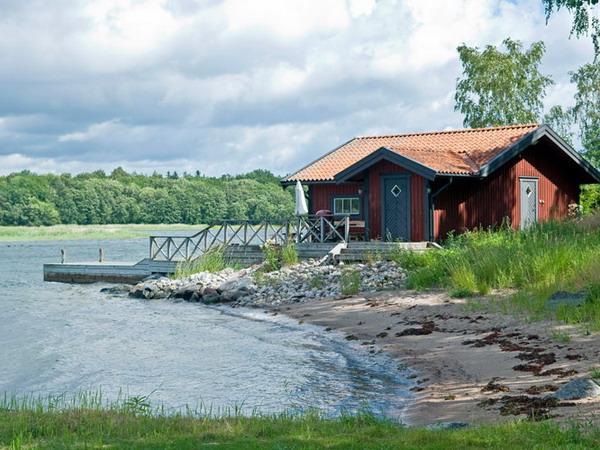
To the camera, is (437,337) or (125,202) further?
(125,202)

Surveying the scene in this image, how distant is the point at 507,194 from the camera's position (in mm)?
30844

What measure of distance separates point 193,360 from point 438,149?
17905 mm

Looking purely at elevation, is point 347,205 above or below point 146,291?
above

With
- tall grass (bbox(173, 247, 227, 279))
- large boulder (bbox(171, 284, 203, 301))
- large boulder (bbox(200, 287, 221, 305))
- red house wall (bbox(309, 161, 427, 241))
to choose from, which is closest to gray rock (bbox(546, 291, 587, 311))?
red house wall (bbox(309, 161, 427, 241))

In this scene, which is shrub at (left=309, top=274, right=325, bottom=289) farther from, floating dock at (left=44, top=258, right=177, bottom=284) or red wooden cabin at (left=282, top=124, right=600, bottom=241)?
floating dock at (left=44, top=258, right=177, bottom=284)

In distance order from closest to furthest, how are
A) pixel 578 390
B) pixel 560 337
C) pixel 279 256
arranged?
1. pixel 578 390
2. pixel 560 337
3. pixel 279 256

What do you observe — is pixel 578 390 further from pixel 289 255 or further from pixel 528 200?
pixel 528 200

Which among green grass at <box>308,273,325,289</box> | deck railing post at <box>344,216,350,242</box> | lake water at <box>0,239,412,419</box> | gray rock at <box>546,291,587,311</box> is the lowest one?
lake water at <box>0,239,412,419</box>

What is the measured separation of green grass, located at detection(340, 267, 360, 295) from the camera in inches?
942

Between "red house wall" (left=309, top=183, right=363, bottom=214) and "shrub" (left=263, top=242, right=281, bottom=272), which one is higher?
"red house wall" (left=309, top=183, right=363, bottom=214)

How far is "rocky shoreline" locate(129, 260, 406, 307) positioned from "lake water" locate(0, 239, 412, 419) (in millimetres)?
1070

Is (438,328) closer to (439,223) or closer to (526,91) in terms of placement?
(439,223)

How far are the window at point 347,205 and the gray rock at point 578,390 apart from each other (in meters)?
22.1

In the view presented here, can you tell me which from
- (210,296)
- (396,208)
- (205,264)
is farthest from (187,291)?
(396,208)
